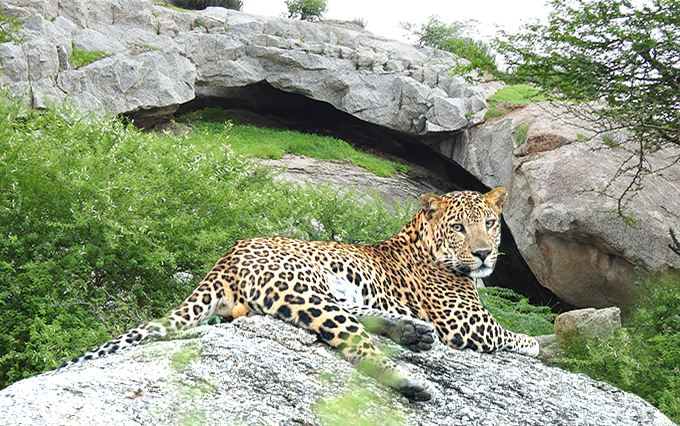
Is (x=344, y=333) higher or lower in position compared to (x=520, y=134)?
lower

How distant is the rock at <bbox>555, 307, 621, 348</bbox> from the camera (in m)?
8.80

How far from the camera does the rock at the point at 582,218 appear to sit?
52.7 feet

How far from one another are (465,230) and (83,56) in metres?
20.7

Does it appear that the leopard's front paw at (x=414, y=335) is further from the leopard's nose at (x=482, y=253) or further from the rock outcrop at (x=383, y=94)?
the rock outcrop at (x=383, y=94)

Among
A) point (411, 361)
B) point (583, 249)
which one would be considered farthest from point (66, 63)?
point (411, 361)

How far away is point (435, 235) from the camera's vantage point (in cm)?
648

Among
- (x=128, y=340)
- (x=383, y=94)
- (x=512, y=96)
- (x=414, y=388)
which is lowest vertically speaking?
(x=128, y=340)

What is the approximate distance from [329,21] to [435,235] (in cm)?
3245

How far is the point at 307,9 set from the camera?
122 feet

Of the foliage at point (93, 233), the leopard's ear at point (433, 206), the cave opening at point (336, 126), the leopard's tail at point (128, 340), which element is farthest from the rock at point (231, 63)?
the leopard's tail at point (128, 340)

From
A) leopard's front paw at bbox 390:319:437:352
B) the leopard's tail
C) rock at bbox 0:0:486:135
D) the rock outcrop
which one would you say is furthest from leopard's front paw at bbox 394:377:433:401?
rock at bbox 0:0:486:135

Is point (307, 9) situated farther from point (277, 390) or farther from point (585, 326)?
point (277, 390)

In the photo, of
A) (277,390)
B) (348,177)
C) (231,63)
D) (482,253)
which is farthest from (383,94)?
(277,390)

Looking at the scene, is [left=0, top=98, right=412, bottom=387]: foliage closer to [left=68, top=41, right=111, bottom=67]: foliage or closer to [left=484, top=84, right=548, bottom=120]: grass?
[left=68, top=41, right=111, bottom=67]: foliage
